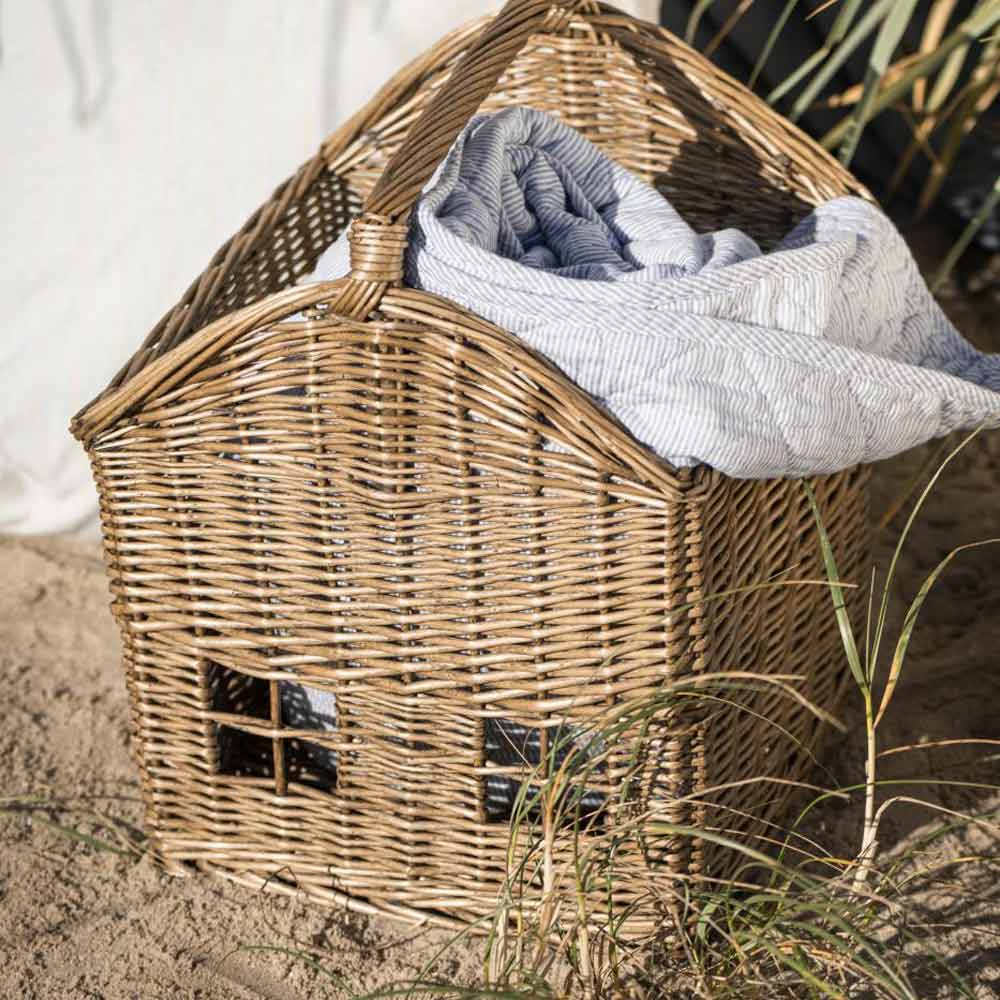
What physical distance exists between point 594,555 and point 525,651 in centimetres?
10

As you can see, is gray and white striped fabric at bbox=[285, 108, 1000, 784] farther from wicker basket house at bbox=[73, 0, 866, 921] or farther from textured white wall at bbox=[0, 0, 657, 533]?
textured white wall at bbox=[0, 0, 657, 533]

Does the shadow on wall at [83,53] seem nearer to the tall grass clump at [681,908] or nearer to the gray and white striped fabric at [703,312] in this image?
the gray and white striped fabric at [703,312]

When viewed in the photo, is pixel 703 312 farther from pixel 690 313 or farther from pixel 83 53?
pixel 83 53

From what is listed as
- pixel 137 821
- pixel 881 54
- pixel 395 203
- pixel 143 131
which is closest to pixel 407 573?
pixel 395 203

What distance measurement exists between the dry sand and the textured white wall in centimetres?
38

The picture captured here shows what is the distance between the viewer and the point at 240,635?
114 cm

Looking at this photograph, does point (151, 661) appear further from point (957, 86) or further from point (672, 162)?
point (957, 86)

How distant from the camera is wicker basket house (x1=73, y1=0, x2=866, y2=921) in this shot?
3.22ft

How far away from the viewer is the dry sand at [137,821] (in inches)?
46.1

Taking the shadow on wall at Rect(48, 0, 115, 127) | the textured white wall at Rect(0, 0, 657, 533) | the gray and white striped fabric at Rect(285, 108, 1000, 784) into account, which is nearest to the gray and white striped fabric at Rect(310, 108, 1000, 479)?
the gray and white striped fabric at Rect(285, 108, 1000, 784)

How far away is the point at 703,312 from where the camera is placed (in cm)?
104

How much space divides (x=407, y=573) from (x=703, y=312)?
32 cm

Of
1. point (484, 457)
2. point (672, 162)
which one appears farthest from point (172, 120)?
point (484, 457)

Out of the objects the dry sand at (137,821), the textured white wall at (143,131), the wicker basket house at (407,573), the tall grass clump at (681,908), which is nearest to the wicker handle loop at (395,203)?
the wicker basket house at (407,573)
